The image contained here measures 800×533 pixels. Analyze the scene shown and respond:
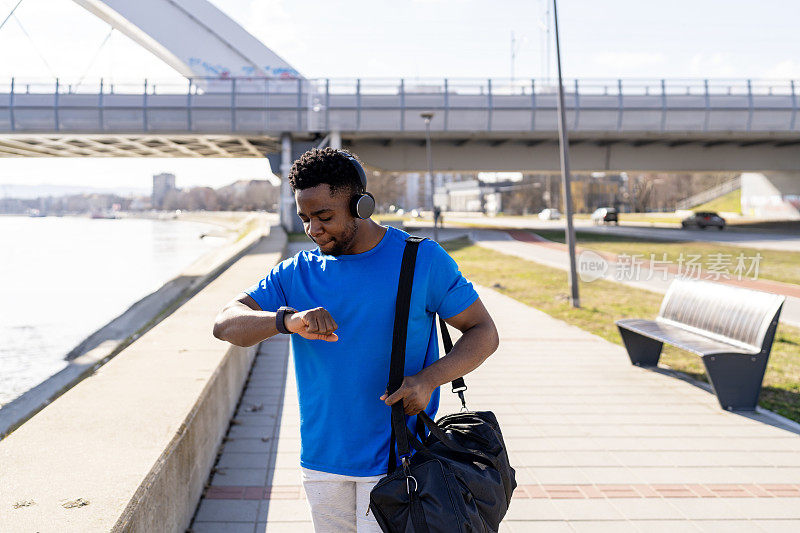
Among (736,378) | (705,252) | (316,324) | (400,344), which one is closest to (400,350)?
(400,344)

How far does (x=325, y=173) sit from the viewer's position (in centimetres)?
218

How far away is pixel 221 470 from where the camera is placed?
4926 mm

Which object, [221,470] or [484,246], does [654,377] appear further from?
[484,246]

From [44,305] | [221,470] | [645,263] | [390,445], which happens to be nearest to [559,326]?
[221,470]

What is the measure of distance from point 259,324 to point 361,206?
501 millimetres

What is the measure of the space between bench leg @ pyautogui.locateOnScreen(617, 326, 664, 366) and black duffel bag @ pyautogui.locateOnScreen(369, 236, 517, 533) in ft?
21.9

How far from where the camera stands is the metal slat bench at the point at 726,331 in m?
→ 6.32

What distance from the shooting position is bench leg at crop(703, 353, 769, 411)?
20.9 feet

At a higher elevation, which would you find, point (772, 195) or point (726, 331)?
point (772, 195)

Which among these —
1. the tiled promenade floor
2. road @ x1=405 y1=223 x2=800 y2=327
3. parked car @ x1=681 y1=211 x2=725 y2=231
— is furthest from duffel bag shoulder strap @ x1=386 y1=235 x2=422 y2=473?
parked car @ x1=681 y1=211 x2=725 y2=231

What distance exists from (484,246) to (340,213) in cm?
3031

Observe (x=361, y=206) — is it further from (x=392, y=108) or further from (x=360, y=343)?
(x=392, y=108)

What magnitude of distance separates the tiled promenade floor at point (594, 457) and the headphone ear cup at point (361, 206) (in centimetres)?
252

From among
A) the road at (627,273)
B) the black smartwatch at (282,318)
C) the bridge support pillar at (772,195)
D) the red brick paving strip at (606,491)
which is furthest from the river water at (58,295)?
the bridge support pillar at (772,195)
